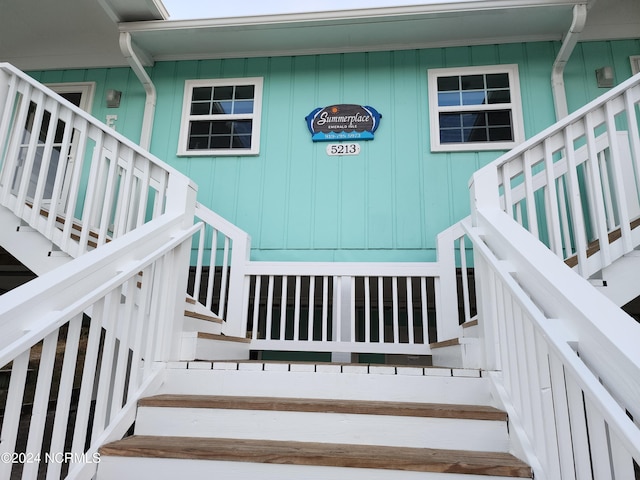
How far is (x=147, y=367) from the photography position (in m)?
1.79

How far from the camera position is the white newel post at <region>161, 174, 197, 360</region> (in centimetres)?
194

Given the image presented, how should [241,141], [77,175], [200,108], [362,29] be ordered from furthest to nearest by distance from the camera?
1. [200,108]
2. [241,141]
3. [362,29]
4. [77,175]

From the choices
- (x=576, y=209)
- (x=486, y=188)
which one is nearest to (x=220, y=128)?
(x=486, y=188)

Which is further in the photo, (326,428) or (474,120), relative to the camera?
(474,120)

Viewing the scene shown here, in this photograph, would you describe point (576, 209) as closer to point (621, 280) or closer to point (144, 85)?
point (621, 280)

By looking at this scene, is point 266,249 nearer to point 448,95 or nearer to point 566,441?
point 448,95

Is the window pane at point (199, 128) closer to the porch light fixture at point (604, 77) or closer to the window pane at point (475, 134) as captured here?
the window pane at point (475, 134)

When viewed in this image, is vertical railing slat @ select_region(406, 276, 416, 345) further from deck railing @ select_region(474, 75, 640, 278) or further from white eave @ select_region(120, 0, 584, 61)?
white eave @ select_region(120, 0, 584, 61)

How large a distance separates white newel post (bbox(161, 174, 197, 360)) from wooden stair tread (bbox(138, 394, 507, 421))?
332mm

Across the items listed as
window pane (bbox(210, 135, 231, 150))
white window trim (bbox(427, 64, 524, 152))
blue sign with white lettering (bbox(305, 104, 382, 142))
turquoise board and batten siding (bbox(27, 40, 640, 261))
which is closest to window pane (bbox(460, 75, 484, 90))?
white window trim (bbox(427, 64, 524, 152))

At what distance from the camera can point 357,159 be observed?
3699mm

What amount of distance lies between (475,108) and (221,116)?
223 cm

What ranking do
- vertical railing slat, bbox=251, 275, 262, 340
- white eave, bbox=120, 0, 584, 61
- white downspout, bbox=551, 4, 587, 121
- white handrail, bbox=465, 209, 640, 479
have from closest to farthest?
white handrail, bbox=465, 209, 640, 479, vertical railing slat, bbox=251, 275, 262, 340, white downspout, bbox=551, 4, 587, 121, white eave, bbox=120, 0, 584, 61

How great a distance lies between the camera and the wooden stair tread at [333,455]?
50.3 inches
